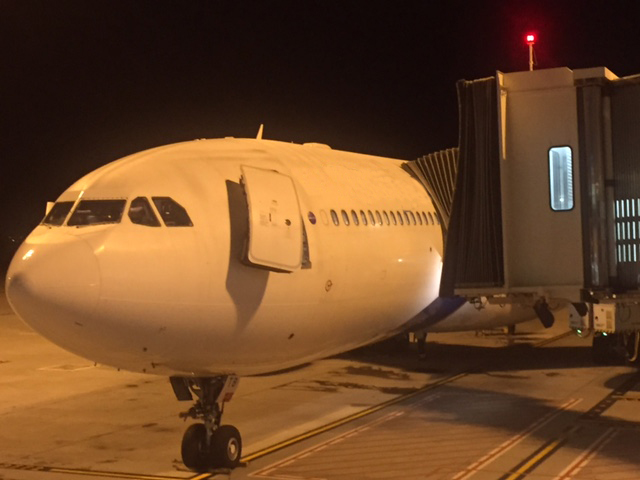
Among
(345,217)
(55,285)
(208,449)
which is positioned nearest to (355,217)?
(345,217)

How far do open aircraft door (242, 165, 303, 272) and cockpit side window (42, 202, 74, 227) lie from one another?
6.44 ft

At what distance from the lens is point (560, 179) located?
1192 cm

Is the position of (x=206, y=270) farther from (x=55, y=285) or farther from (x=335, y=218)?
(x=335, y=218)

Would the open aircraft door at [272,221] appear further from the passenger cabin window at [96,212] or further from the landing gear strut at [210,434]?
the landing gear strut at [210,434]

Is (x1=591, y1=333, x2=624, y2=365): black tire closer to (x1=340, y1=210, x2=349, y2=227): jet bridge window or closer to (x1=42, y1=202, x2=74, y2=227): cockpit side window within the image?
(x1=340, y1=210, x2=349, y2=227): jet bridge window

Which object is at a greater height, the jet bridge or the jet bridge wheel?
the jet bridge

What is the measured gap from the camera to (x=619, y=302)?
11508 millimetres

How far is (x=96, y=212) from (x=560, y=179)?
5.93 meters

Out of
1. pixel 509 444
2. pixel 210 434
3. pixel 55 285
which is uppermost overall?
pixel 55 285

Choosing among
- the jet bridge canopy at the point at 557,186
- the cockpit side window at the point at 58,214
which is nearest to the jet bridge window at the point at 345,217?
the jet bridge canopy at the point at 557,186

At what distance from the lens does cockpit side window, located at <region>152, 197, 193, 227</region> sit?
984 centimetres

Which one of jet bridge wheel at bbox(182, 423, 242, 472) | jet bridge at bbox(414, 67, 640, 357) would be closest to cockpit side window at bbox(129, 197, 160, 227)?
jet bridge wheel at bbox(182, 423, 242, 472)

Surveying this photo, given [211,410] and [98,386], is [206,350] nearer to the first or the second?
[211,410]

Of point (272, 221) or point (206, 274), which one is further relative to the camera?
point (272, 221)
